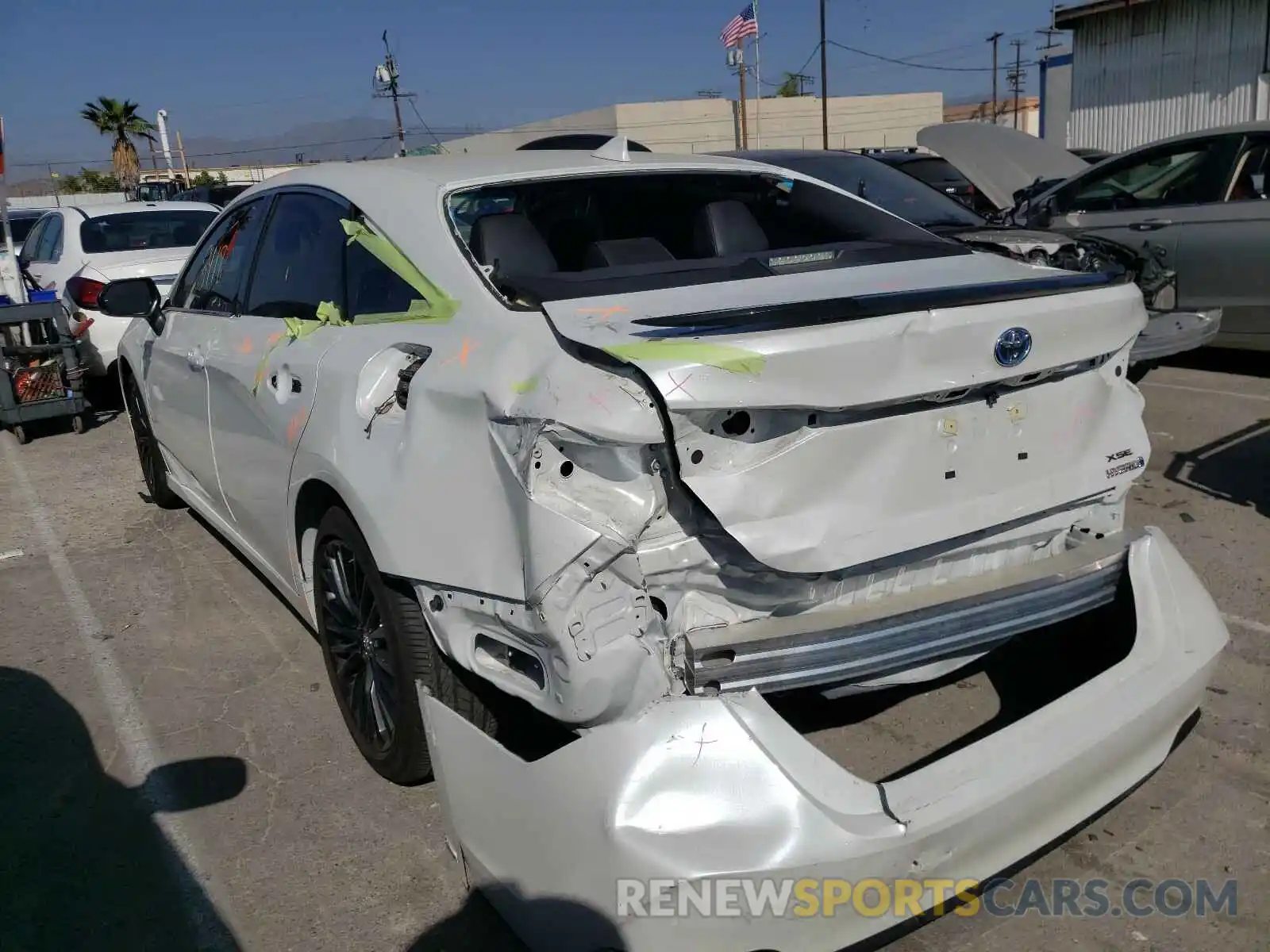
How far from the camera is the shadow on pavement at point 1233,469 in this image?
196 inches

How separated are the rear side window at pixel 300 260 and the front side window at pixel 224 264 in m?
0.15

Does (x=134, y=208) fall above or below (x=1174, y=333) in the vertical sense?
above

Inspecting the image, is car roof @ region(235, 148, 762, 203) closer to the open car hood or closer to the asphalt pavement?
the asphalt pavement

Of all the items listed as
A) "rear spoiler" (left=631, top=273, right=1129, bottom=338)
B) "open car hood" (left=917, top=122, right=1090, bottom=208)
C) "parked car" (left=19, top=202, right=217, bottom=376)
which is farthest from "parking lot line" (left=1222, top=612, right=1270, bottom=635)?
"parked car" (left=19, top=202, right=217, bottom=376)

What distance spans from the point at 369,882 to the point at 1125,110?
2168 centimetres

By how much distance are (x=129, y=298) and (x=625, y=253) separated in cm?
242

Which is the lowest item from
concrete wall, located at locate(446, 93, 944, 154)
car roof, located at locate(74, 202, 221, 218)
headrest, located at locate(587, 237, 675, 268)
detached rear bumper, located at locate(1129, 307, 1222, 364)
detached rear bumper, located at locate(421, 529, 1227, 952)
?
detached rear bumper, located at locate(421, 529, 1227, 952)

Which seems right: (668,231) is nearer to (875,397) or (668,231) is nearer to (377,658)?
(875,397)

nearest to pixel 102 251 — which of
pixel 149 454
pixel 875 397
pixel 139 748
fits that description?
pixel 149 454

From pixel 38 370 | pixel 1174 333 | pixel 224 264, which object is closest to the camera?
→ pixel 224 264

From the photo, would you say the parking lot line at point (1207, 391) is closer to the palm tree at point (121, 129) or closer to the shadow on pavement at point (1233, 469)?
the shadow on pavement at point (1233, 469)

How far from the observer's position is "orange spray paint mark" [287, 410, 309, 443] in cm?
296
